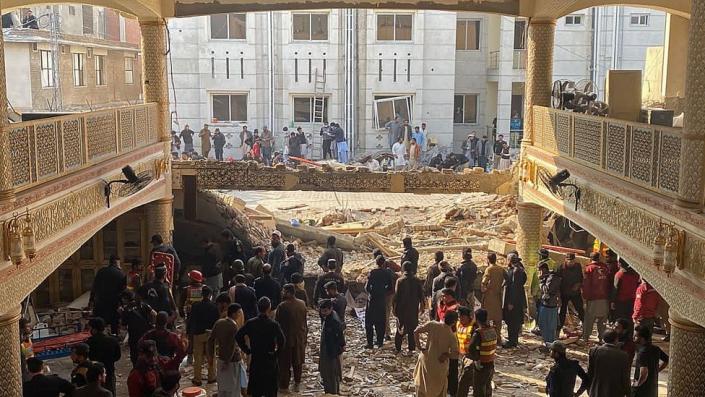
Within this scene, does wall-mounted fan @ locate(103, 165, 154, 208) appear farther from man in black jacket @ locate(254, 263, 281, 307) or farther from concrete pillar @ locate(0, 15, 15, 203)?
concrete pillar @ locate(0, 15, 15, 203)

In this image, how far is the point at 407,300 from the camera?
1105 centimetres

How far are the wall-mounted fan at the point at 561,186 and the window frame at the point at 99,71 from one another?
21620 millimetres

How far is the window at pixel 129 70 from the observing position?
108ft

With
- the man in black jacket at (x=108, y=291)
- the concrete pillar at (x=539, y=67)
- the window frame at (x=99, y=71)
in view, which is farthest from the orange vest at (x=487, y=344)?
the window frame at (x=99, y=71)

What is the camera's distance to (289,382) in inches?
400

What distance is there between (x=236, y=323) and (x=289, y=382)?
1565 millimetres

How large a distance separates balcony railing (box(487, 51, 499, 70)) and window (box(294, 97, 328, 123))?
6.15 meters

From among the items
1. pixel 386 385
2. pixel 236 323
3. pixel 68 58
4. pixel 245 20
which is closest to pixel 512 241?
pixel 386 385

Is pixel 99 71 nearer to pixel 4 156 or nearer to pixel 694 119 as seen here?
pixel 4 156

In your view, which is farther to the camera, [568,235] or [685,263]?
[568,235]

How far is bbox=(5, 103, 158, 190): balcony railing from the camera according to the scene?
26.3ft

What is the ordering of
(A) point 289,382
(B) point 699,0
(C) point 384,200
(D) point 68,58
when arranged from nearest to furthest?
(B) point 699,0
(A) point 289,382
(C) point 384,200
(D) point 68,58

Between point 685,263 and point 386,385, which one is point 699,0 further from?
point 386,385

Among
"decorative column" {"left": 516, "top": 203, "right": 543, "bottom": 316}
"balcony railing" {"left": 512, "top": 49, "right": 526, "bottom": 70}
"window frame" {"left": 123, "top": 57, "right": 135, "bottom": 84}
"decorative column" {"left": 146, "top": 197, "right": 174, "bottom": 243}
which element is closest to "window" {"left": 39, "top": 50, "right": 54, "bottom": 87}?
"window frame" {"left": 123, "top": 57, "right": 135, "bottom": 84}
